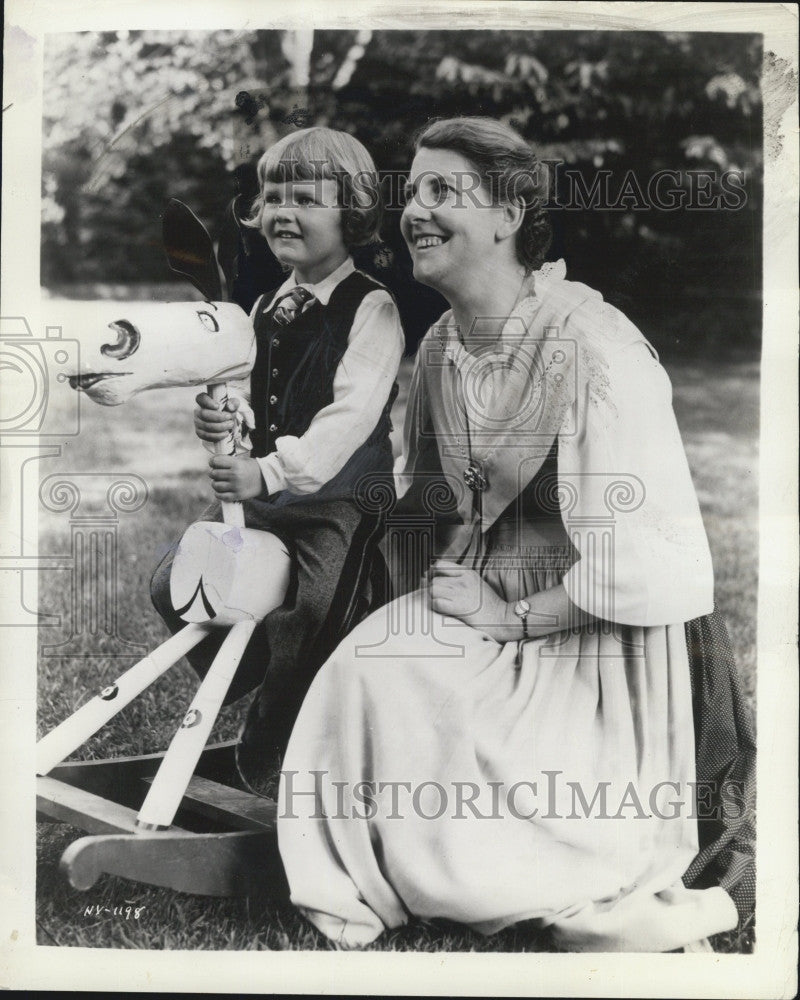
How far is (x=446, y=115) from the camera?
2648 millimetres

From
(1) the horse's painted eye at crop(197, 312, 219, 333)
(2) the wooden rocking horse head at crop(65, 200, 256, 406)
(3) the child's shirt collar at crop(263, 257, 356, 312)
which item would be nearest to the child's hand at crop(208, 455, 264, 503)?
(2) the wooden rocking horse head at crop(65, 200, 256, 406)

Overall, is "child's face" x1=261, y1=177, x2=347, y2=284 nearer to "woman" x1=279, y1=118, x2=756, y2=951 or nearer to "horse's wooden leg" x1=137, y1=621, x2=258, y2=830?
"woman" x1=279, y1=118, x2=756, y2=951

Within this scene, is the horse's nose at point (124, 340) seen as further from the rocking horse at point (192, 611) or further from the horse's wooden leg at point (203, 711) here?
the horse's wooden leg at point (203, 711)

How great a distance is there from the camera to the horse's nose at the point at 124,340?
2662 millimetres

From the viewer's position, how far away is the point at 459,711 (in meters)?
2.53

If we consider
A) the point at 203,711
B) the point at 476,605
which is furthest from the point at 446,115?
the point at 203,711

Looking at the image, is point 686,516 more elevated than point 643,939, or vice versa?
point 686,516

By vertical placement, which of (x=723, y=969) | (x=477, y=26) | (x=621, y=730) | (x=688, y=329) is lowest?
(x=723, y=969)

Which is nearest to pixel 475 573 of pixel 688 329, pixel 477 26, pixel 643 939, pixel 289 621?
pixel 289 621

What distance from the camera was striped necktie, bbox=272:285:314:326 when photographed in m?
2.65

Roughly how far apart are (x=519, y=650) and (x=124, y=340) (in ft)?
4.29

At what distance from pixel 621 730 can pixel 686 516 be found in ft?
1.88

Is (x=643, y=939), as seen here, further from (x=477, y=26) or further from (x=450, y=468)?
(x=477, y=26)

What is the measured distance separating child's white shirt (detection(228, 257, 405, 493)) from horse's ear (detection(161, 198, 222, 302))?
26cm
